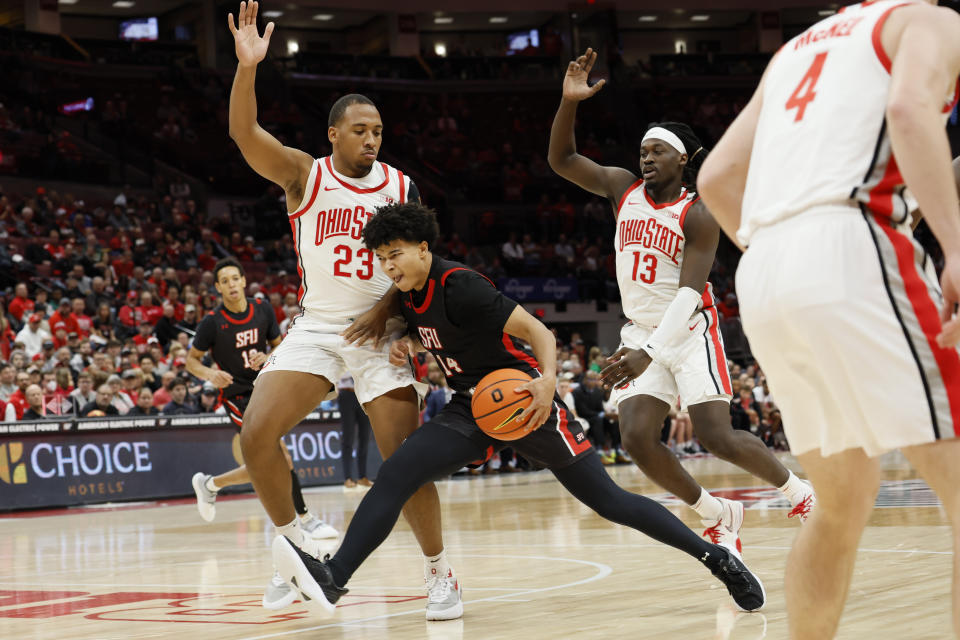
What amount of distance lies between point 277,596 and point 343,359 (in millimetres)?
1056

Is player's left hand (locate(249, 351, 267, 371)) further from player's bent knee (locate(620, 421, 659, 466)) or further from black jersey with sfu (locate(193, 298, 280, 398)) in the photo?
player's bent knee (locate(620, 421, 659, 466))

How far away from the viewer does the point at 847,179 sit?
100 inches

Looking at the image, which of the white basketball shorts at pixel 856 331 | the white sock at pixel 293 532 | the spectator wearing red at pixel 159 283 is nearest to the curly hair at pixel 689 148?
the white sock at pixel 293 532

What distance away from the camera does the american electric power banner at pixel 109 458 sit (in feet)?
40.2

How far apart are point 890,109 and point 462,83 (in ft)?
98.1

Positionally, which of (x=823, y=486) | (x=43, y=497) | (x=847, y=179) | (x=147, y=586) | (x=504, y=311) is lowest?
(x=43, y=497)

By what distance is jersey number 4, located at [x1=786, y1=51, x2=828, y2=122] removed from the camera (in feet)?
8.72

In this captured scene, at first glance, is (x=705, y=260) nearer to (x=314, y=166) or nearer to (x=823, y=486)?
(x=314, y=166)

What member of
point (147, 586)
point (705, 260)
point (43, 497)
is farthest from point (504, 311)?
point (43, 497)

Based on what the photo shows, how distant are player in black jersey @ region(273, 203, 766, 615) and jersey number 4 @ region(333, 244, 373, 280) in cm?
42

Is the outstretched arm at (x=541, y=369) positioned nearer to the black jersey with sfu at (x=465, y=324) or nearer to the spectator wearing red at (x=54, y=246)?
the black jersey with sfu at (x=465, y=324)

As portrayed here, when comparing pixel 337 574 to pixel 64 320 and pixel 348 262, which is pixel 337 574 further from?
pixel 64 320

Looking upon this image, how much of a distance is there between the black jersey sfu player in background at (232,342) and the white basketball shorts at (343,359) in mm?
3976

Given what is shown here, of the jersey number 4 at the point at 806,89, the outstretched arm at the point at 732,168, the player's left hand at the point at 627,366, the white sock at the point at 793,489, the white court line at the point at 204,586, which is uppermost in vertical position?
the jersey number 4 at the point at 806,89
